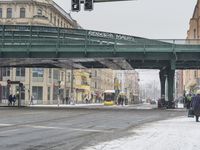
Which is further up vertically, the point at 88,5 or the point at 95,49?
the point at 95,49

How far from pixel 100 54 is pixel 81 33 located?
4882 millimetres

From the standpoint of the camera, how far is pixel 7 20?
308 feet

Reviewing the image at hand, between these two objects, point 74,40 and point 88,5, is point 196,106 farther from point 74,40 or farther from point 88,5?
point 74,40

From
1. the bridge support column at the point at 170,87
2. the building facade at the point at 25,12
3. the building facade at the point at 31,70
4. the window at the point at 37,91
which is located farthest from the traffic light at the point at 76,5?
→ the building facade at the point at 25,12

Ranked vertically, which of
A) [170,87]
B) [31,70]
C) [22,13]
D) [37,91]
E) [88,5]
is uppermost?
[22,13]

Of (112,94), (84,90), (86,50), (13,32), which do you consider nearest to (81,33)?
(86,50)

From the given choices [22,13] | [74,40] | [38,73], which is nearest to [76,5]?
[74,40]

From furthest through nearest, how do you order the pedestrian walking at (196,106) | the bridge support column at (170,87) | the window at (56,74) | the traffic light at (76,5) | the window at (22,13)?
the window at (56,74)
the window at (22,13)
the bridge support column at (170,87)
the pedestrian walking at (196,106)
the traffic light at (76,5)

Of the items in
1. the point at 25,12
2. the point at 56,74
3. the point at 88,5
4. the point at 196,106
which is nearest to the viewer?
the point at 88,5

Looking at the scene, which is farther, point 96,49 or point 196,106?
point 96,49

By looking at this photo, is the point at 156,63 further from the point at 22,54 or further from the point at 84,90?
the point at 84,90

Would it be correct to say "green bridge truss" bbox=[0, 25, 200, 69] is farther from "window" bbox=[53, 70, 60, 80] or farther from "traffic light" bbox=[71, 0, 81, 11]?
"window" bbox=[53, 70, 60, 80]

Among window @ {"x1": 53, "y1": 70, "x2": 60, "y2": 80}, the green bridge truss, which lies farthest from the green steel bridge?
window @ {"x1": 53, "y1": 70, "x2": 60, "y2": 80}

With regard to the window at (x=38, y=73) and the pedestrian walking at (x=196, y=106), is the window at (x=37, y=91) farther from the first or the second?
the pedestrian walking at (x=196, y=106)
